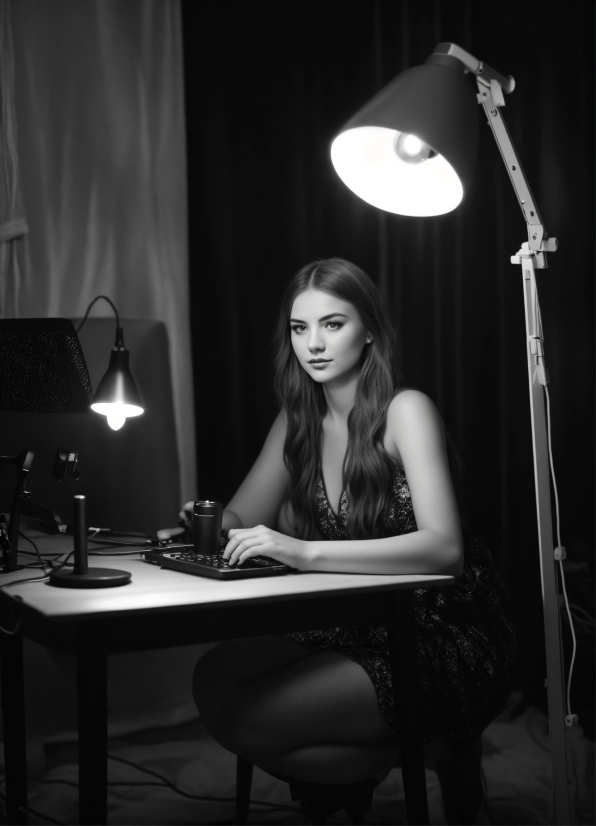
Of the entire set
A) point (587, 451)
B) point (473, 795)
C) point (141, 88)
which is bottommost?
point (473, 795)

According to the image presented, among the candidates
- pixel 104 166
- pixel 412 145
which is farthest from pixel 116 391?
pixel 104 166

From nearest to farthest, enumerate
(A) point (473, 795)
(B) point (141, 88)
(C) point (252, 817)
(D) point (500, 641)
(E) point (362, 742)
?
(E) point (362, 742) → (D) point (500, 641) → (A) point (473, 795) → (C) point (252, 817) → (B) point (141, 88)

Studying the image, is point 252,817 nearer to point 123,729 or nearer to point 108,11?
point 123,729

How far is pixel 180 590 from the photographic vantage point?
1279 millimetres

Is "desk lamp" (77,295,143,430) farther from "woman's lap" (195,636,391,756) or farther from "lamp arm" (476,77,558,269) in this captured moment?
"lamp arm" (476,77,558,269)

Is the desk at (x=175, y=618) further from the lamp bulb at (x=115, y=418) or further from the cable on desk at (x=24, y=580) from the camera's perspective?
the lamp bulb at (x=115, y=418)

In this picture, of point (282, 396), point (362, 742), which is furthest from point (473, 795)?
point (282, 396)

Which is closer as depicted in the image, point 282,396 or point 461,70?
point 461,70

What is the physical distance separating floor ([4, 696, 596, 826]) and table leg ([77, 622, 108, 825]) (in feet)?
2.80

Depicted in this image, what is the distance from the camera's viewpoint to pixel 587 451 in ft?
8.47

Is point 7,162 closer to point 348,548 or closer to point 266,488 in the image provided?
point 266,488

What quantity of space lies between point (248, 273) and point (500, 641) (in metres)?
1.56

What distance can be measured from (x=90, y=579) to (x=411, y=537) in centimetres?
59

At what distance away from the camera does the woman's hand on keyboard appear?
140 centimetres
